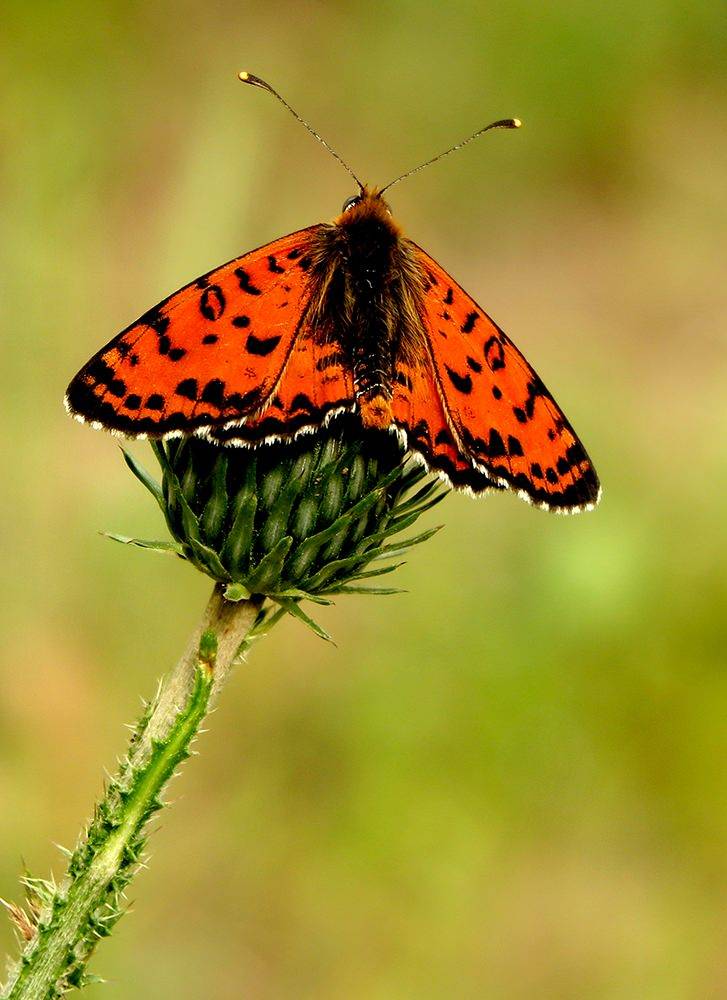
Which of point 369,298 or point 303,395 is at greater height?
point 369,298

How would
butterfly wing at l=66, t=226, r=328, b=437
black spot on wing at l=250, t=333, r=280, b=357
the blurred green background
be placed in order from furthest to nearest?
the blurred green background, black spot on wing at l=250, t=333, r=280, b=357, butterfly wing at l=66, t=226, r=328, b=437

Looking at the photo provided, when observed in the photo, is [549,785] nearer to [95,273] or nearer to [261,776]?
[261,776]

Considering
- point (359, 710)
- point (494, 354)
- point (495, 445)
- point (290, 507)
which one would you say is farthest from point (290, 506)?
point (359, 710)

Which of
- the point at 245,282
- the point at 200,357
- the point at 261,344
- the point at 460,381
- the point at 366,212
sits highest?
the point at 366,212

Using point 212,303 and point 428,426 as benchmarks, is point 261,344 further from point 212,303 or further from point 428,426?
point 428,426

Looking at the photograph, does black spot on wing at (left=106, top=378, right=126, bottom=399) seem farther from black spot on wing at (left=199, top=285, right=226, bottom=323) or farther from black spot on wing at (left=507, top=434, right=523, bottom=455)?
black spot on wing at (left=507, top=434, right=523, bottom=455)

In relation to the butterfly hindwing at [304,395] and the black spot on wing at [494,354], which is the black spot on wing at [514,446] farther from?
the butterfly hindwing at [304,395]

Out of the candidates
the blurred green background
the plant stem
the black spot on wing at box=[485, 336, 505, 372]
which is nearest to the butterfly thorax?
the black spot on wing at box=[485, 336, 505, 372]

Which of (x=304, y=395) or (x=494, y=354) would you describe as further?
(x=494, y=354)
